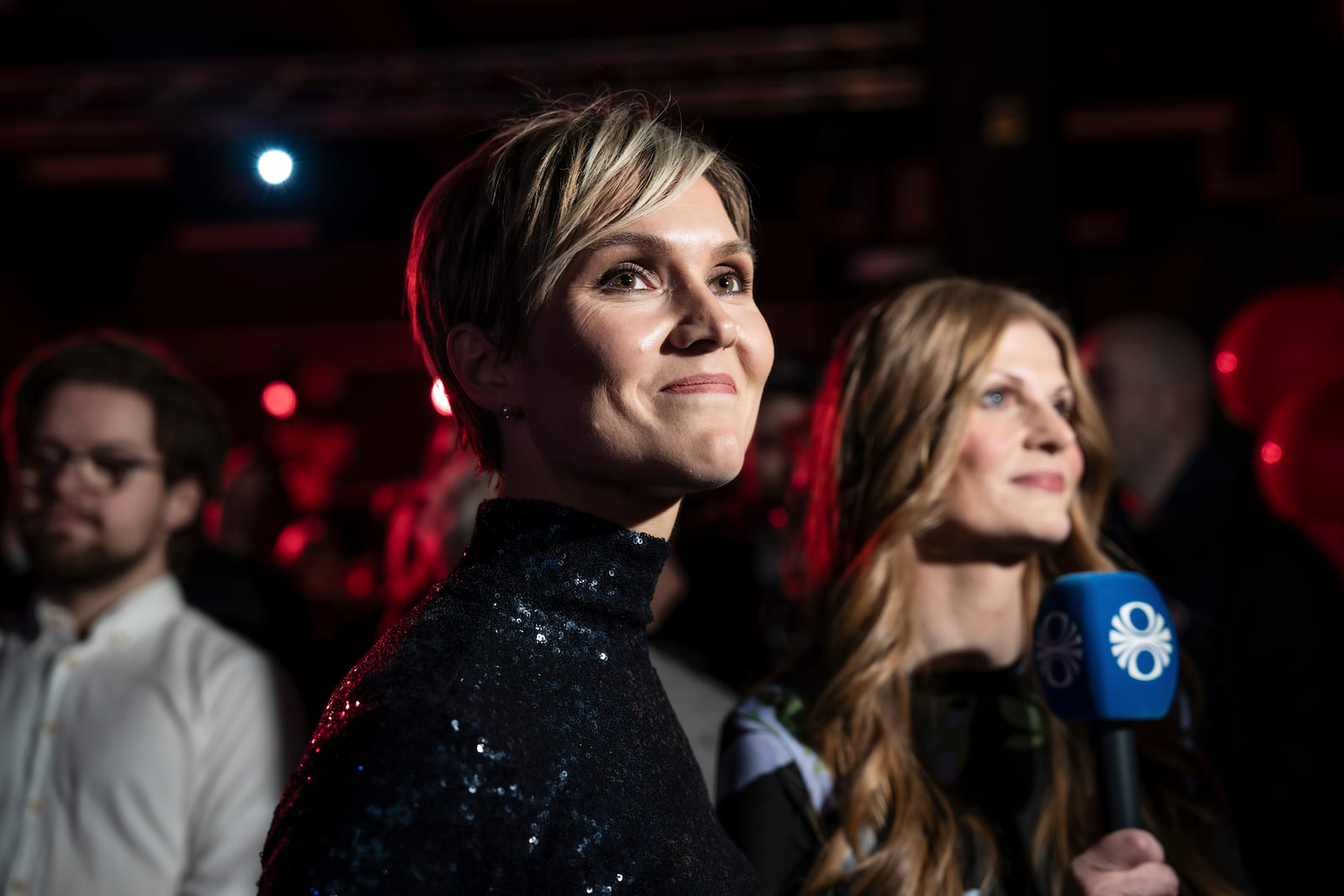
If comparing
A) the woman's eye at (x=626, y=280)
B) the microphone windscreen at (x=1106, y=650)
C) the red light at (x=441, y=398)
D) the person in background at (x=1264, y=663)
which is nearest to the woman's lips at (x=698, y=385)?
the woman's eye at (x=626, y=280)

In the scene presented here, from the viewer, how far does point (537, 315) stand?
3.92ft

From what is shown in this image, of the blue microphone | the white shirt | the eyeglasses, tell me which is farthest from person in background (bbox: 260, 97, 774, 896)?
the eyeglasses

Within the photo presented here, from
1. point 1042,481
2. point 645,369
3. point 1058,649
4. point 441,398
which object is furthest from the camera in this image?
point 1042,481

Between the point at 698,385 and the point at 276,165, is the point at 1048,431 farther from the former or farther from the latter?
the point at 276,165

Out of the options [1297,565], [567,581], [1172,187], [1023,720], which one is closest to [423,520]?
[1023,720]

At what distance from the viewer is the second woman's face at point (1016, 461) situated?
1787 mm

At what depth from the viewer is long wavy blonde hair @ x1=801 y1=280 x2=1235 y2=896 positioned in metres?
1.67

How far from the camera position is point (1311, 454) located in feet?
10.3

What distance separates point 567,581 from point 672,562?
6.20 feet

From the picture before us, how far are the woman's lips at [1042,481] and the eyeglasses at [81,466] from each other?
5.29ft

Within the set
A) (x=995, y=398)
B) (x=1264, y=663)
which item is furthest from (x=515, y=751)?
(x=1264, y=663)

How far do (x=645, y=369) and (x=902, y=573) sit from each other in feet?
2.77

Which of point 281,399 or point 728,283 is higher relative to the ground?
point 281,399

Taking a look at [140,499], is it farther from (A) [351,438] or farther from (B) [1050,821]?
(A) [351,438]
